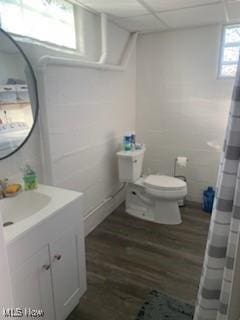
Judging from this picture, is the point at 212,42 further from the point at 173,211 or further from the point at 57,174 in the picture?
the point at 57,174

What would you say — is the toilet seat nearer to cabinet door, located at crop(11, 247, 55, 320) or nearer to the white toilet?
the white toilet

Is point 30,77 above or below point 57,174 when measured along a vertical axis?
above

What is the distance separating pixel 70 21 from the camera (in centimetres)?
209

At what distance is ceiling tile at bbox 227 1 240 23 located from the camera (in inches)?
78.1

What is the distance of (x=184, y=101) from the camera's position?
299 centimetres

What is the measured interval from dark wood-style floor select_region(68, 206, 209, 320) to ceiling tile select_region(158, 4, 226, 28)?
2143 mm

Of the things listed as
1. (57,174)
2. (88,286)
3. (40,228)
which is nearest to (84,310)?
(88,286)

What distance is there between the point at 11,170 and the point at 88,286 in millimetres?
1064

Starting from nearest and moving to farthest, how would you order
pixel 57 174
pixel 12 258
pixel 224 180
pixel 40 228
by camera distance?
pixel 224 180 < pixel 12 258 < pixel 40 228 < pixel 57 174

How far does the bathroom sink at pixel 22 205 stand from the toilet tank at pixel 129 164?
1.25 meters

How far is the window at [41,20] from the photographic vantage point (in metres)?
1.56

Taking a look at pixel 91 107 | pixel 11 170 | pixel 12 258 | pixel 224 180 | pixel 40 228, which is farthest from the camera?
pixel 91 107

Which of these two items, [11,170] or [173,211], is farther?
[173,211]

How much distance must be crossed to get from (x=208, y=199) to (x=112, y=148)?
133 cm
